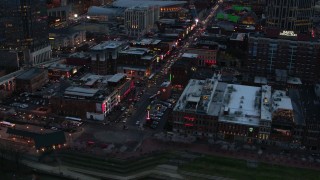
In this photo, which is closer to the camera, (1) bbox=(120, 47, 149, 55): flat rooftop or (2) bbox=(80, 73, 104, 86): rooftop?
(2) bbox=(80, 73, 104, 86): rooftop

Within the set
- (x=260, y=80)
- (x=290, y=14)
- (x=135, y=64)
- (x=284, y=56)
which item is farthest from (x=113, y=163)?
(x=290, y=14)

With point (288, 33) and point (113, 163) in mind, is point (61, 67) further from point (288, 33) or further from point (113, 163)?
point (288, 33)

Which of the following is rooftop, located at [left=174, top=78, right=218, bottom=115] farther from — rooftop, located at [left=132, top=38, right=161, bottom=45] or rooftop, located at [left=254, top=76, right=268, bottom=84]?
rooftop, located at [left=132, top=38, right=161, bottom=45]

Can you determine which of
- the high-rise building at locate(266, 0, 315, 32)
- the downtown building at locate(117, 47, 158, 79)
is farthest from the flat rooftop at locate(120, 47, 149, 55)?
the high-rise building at locate(266, 0, 315, 32)

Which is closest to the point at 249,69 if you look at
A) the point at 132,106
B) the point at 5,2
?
the point at 132,106

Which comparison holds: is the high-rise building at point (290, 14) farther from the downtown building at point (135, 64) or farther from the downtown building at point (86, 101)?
the downtown building at point (86, 101)

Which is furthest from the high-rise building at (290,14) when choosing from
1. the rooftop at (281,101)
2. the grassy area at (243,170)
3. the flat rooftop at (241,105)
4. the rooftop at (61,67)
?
the grassy area at (243,170)

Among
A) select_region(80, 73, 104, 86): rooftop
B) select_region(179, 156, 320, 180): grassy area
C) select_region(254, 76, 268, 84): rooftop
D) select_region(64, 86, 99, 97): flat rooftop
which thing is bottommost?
select_region(179, 156, 320, 180): grassy area
